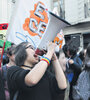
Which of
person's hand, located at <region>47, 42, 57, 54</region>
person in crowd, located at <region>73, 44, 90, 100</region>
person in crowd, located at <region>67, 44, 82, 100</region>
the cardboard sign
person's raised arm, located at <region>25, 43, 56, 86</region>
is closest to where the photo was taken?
person's raised arm, located at <region>25, 43, 56, 86</region>

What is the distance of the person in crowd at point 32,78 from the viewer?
4.92 ft

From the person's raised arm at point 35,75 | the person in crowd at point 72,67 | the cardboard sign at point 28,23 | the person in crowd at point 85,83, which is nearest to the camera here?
the person's raised arm at point 35,75

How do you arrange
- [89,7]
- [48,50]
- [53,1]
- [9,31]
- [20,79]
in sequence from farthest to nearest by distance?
[53,1] → [89,7] → [9,31] → [48,50] → [20,79]

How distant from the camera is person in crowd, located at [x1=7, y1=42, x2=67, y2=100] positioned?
4.92ft

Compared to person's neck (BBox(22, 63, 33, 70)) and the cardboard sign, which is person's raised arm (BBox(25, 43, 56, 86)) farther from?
the cardboard sign

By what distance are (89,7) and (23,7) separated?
7950mm

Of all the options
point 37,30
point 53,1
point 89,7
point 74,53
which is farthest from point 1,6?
point 37,30

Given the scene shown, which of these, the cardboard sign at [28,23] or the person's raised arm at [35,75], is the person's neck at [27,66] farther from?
the cardboard sign at [28,23]

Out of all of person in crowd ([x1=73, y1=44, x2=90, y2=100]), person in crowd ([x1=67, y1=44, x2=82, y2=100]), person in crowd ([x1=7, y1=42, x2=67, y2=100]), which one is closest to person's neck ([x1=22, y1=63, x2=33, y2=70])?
person in crowd ([x1=7, y1=42, x2=67, y2=100])

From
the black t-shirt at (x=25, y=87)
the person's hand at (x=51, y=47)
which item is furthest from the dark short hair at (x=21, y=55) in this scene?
the person's hand at (x=51, y=47)

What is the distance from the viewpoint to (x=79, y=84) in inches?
84.1

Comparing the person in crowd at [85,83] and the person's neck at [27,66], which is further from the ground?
the person's neck at [27,66]

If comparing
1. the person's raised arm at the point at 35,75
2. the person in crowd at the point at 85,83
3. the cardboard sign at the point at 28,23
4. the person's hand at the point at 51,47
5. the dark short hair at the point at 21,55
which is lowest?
the person in crowd at the point at 85,83

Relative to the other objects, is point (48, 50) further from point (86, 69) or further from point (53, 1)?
point (53, 1)
